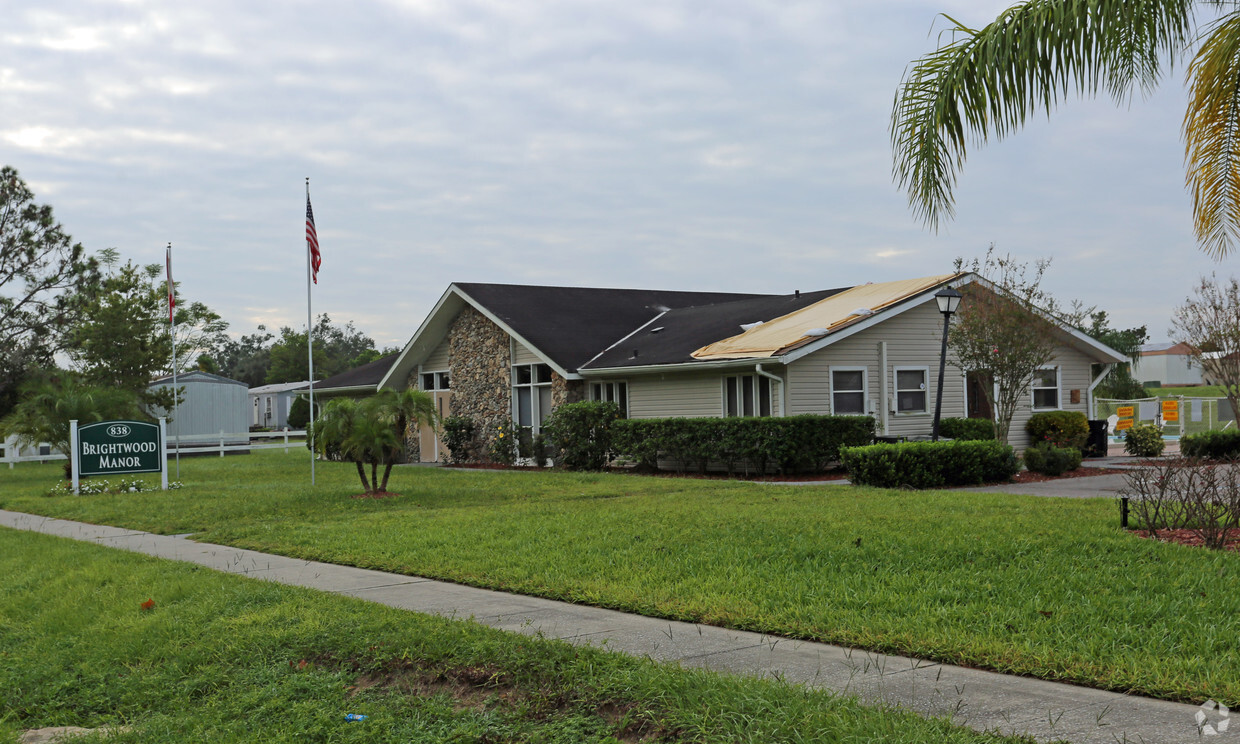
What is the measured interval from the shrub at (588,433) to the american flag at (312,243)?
665 centimetres

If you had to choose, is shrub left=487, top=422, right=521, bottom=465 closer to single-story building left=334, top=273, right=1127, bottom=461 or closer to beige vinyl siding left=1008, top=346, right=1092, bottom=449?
single-story building left=334, top=273, right=1127, bottom=461

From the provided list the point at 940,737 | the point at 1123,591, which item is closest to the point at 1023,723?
the point at 940,737

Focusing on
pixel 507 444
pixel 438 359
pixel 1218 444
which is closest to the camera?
pixel 1218 444

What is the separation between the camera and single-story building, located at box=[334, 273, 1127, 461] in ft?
70.5

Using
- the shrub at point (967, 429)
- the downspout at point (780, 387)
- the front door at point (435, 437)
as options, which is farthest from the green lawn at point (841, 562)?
the front door at point (435, 437)

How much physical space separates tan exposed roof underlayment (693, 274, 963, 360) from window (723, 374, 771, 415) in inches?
29.4

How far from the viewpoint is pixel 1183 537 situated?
31.9 feet

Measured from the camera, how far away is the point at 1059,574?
8023 millimetres

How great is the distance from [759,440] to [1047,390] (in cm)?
900

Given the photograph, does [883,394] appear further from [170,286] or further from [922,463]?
[170,286]

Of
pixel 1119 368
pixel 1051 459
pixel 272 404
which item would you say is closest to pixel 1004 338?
pixel 1051 459

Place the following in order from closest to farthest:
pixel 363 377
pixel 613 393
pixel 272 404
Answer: pixel 613 393 → pixel 363 377 → pixel 272 404

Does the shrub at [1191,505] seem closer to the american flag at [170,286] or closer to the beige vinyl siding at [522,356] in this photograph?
the beige vinyl siding at [522,356]

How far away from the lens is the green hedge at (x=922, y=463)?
1705 cm
